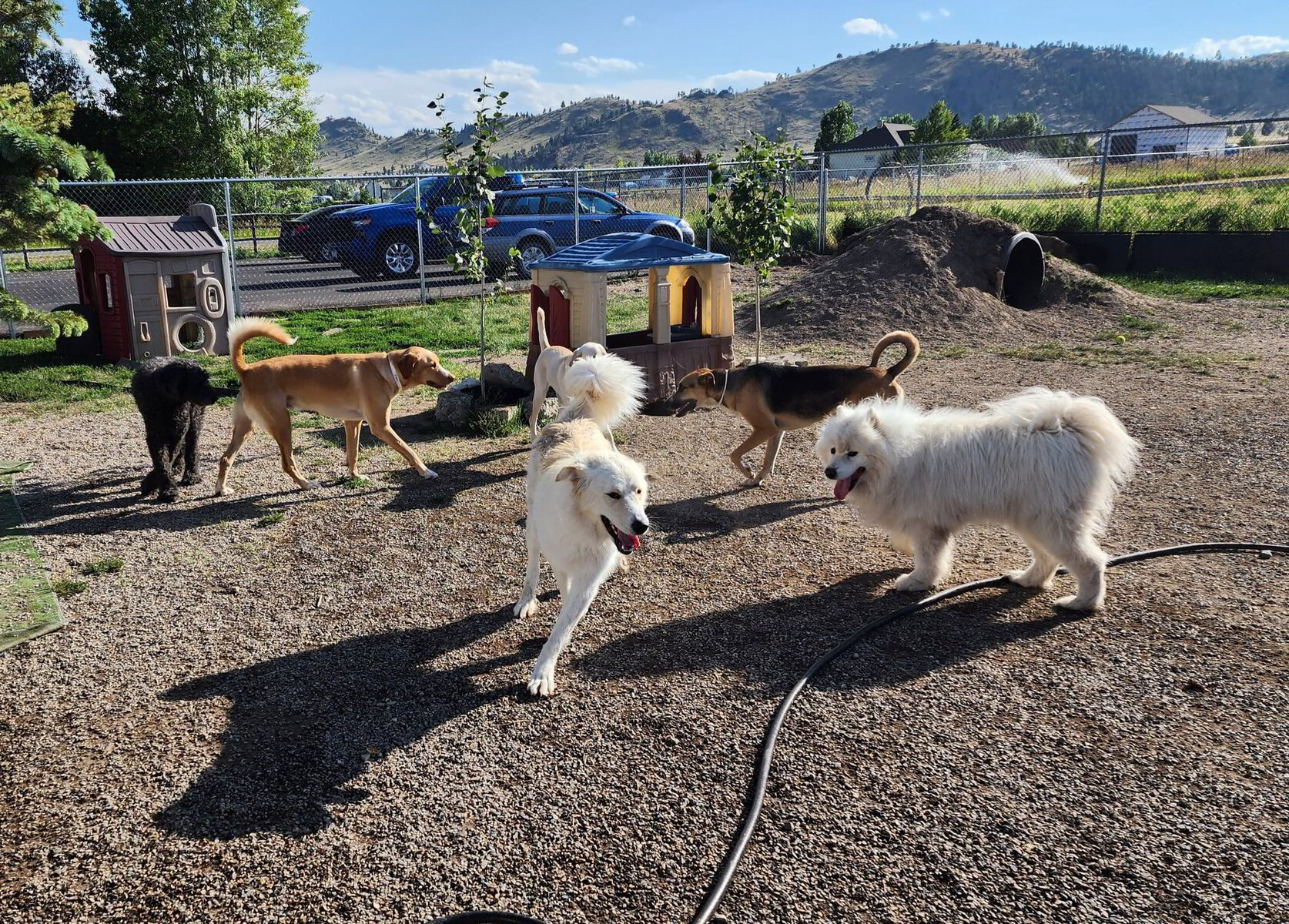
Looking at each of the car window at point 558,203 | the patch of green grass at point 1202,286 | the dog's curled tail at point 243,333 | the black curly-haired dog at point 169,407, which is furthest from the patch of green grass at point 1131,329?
the black curly-haired dog at point 169,407

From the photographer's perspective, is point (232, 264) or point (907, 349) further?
point (232, 264)

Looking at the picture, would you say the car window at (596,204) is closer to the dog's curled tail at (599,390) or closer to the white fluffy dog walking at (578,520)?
the dog's curled tail at (599,390)

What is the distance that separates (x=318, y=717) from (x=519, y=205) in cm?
1642

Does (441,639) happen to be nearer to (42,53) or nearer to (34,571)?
(34,571)

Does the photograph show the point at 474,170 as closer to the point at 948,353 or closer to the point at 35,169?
the point at 35,169

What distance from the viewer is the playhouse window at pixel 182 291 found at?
11.5 meters

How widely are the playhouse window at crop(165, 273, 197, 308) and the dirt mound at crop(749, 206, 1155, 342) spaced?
8379 mm

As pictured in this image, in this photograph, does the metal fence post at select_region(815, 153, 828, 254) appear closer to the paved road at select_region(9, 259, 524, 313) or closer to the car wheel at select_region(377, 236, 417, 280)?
the paved road at select_region(9, 259, 524, 313)

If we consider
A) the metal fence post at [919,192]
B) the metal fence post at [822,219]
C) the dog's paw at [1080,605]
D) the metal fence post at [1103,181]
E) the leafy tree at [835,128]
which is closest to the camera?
the dog's paw at [1080,605]

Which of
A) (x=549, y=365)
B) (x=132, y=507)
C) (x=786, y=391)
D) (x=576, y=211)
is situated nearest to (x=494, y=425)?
(x=549, y=365)

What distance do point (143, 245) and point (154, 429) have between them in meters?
5.77

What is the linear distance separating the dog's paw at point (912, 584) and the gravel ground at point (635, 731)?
148mm

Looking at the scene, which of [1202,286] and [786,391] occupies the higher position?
[1202,286]

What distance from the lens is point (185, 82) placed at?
3189 centimetres
